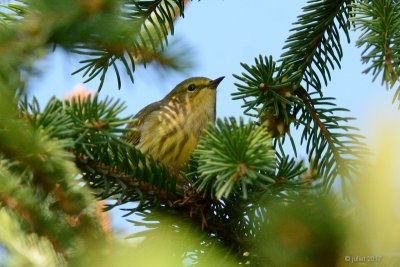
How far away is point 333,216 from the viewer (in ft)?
4.75

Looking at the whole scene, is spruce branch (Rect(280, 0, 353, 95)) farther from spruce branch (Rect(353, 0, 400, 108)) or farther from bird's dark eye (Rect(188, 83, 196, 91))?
bird's dark eye (Rect(188, 83, 196, 91))

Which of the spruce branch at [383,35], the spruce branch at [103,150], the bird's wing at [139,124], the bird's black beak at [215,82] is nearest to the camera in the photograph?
the spruce branch at [103,150]

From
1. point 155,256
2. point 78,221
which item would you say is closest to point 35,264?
point 78,221

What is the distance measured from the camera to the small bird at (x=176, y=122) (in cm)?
371

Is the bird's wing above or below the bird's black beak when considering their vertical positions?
below

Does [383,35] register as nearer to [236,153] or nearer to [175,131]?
[236,153]

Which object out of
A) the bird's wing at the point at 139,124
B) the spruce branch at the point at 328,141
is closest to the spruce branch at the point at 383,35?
the spruce branch at the point at 328,141

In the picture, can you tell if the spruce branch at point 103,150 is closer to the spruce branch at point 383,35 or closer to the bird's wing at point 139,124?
the spruce branch at point 383,35

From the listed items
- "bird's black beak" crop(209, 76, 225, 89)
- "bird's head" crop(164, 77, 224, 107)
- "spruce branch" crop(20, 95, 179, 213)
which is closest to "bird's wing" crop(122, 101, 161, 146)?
"bird's head" crop(164, 77, 224, 107)

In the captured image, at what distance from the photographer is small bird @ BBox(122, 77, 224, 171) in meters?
3.71

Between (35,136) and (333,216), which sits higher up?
(35,136)

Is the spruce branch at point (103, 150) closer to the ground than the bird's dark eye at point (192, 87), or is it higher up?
closer to the ground

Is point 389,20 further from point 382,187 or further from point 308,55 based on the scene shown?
point 382,187

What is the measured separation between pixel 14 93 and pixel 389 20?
1555 mm
